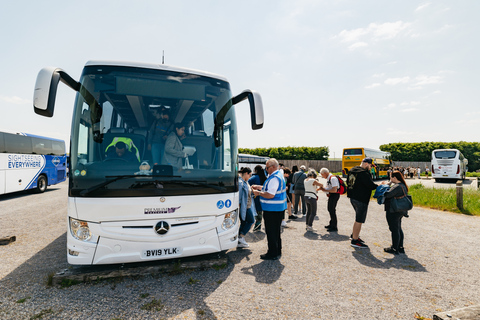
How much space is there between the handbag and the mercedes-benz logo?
4336 millimetres

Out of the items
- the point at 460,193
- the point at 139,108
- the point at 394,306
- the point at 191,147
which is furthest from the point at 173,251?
the point at 460,193

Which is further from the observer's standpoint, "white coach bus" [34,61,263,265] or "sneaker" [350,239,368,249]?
"sneaker" [350,239,368,249]

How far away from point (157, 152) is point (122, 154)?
49 cm

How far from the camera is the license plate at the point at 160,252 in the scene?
3717mm

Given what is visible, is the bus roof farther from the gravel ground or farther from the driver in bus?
the gravel ground

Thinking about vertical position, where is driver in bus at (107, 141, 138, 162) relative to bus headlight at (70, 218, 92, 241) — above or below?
above

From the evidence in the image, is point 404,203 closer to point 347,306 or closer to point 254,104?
point 347,306

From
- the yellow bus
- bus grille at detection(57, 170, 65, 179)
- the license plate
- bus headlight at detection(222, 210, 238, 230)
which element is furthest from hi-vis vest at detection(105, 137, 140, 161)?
the yellow bus

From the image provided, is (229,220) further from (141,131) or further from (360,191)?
(360,191)

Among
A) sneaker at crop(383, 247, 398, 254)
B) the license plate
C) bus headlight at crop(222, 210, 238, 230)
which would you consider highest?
bus headlight at crop(222, 210, 238, 230)

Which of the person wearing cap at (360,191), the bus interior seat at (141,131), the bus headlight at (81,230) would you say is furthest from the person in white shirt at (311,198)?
the bus headlight at (81,230)

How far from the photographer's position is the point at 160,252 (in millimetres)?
3768

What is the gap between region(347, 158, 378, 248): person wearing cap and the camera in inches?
226

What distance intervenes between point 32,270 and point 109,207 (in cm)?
227
